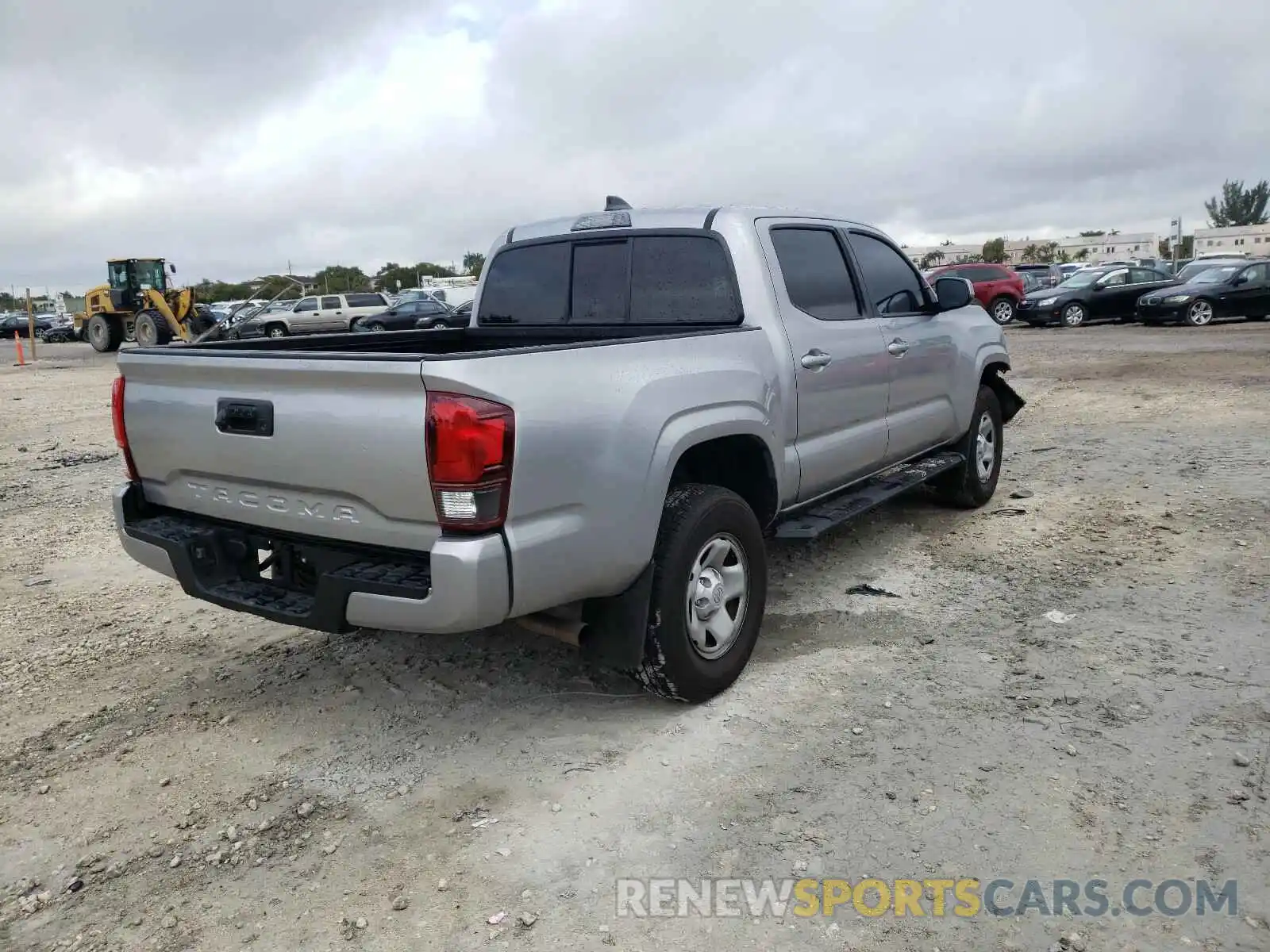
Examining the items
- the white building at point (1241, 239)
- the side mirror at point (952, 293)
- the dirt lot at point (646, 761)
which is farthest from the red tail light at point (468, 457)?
the white building at point (1241, 239)

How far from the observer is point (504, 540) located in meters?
2.94

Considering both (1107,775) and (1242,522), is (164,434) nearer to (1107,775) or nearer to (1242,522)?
(1107,775)

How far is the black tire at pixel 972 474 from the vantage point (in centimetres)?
630

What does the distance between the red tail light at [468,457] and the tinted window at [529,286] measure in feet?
6.66

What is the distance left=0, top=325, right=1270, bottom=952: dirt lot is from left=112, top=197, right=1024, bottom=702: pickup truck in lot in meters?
0.53

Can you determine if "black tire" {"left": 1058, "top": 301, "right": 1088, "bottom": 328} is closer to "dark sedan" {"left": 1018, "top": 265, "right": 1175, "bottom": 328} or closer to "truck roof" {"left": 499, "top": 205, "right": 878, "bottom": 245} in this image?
"dark sedan" {"left": 1018, "top": 265, "right": 1175, "bottom": 328}

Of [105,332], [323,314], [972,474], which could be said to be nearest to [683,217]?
[972,474]

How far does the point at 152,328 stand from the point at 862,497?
27.1 metres

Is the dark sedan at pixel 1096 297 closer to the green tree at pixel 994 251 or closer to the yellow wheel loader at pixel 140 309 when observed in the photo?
the yellow wheel loader at pixel 140 309

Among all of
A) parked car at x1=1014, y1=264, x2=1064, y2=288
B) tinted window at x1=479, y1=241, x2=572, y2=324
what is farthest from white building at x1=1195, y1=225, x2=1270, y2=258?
tinted window at x1=479, y1=241, x2=572, y2=324

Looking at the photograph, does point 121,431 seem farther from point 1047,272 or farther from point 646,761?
point 1047,272

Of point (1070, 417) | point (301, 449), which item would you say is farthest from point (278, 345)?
point (1070, 417)

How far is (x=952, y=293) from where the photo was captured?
556cm

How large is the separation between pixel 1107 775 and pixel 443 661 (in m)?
2.64
